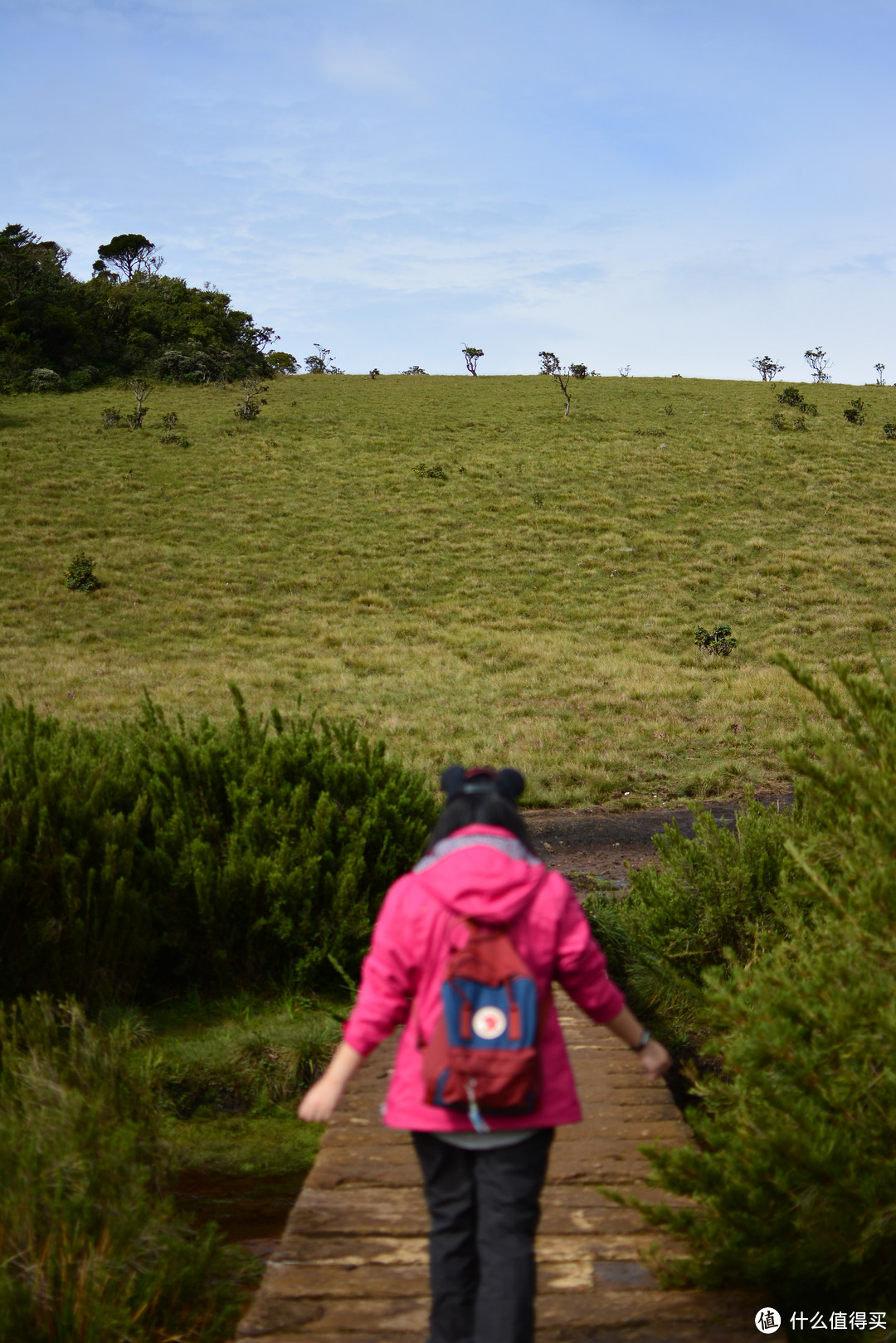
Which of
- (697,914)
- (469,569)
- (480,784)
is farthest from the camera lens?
(469,569)

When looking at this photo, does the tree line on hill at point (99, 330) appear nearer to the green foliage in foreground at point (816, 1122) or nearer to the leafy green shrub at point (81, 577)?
the leafy green shrub at point (81, 577)

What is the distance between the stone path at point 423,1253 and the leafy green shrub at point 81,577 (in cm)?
2386

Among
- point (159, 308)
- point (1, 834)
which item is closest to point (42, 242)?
point (159, 308)

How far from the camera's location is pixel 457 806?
2375mm

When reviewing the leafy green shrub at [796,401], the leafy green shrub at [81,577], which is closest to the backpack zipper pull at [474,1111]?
the leafy green shrub at [81,577]

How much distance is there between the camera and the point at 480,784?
8.07ft

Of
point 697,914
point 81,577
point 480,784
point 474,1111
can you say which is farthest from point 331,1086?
point 81,577

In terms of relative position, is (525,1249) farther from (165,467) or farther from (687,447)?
(687,447)

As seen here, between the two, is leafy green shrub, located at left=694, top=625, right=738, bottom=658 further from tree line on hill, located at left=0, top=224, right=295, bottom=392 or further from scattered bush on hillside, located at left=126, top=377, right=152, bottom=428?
tree line on hill, located at left=0, top=224, right=295, bottom=392

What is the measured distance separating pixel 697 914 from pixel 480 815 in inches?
161

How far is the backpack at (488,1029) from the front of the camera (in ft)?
6.92

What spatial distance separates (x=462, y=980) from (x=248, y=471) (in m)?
37.2

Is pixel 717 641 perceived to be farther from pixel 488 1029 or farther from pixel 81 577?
pixel 488 1029

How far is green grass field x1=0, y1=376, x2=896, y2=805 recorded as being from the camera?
17.9 meters
